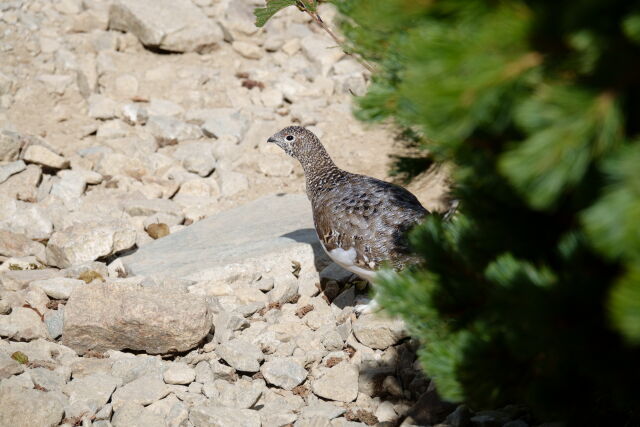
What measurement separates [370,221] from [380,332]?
83cm

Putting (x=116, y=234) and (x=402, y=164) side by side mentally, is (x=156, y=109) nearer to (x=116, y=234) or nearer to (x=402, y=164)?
(x=116, y=234)

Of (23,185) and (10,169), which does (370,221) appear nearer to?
(23,185)

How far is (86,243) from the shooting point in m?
6.63

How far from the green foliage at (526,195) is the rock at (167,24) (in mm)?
7889

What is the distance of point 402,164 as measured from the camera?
10.8 ft

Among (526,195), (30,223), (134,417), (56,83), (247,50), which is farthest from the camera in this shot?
(247,50)

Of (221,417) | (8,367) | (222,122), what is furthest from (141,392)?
(222,122)

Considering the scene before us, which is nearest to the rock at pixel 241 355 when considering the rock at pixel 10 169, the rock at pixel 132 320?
the rock at pixel 132 320

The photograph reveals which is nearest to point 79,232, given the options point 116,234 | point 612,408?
point 116,234

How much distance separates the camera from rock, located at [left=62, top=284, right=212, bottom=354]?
5352mm

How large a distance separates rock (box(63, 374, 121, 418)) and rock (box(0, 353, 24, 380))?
323 millimetres

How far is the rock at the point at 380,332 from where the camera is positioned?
5363 mm

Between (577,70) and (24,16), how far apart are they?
384 inches

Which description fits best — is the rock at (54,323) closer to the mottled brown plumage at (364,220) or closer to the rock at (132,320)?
the rock at (132,320)
